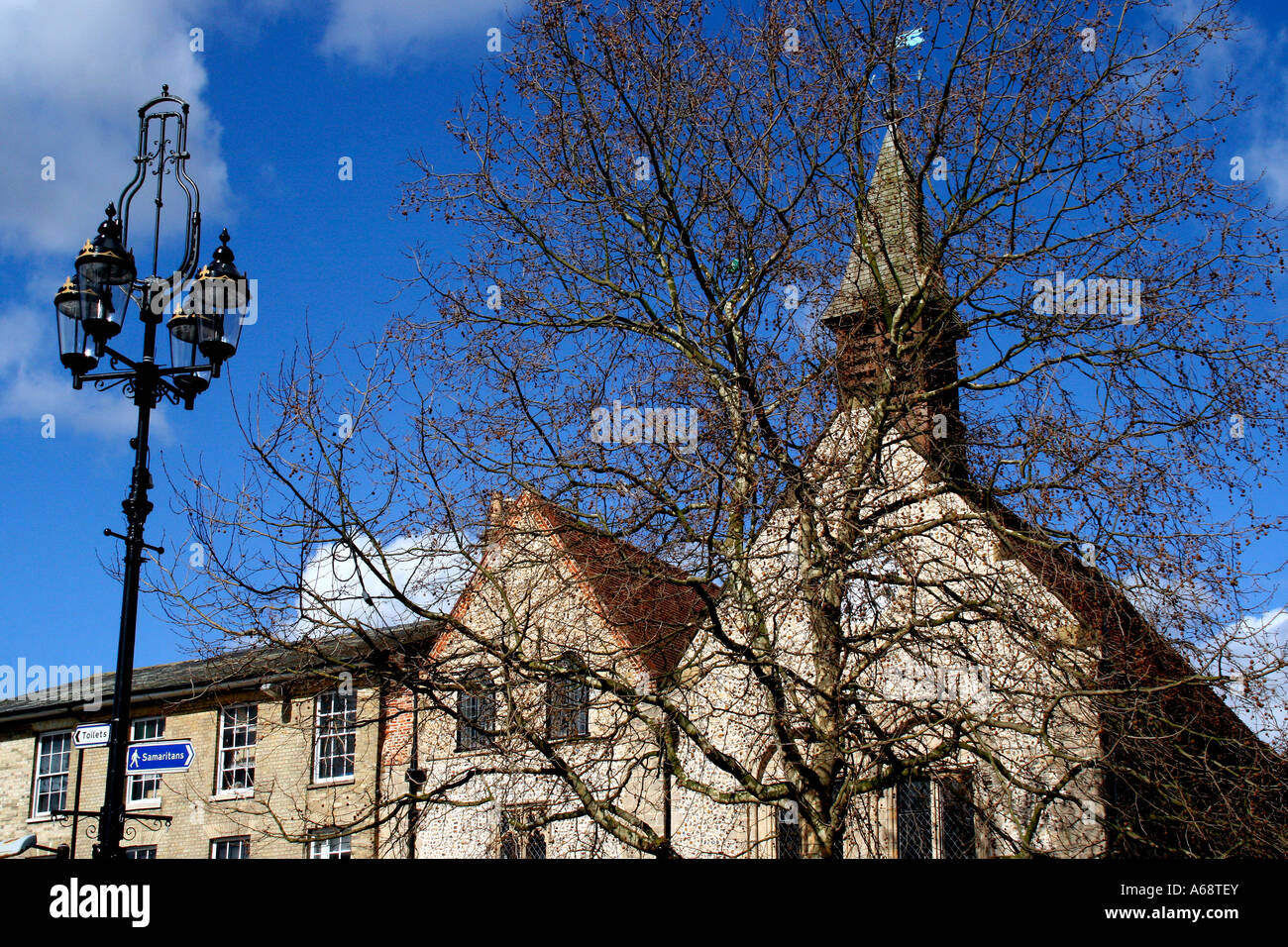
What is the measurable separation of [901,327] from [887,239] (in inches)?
77.5

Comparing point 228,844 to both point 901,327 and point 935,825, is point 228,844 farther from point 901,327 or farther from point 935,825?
point 901,327

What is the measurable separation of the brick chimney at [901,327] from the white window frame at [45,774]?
23968 millimetres

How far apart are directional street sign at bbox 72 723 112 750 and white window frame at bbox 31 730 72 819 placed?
19.2 metres

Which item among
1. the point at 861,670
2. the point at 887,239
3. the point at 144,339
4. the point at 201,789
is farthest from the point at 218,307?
the point at 201,789

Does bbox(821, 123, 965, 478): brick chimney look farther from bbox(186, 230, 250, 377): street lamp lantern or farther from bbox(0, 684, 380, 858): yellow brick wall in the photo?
bbox(0, 684, 380, 858): yellow brick wall

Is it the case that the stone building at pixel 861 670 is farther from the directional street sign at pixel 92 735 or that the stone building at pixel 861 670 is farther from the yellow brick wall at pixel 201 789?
the yellow brick wall at pixel 201 789

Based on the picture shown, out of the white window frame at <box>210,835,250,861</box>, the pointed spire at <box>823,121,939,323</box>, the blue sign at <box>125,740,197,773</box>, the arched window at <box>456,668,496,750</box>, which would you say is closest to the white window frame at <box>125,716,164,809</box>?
the white window frame at <box>210,835,250,861</box>

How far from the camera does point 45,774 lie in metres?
28.5

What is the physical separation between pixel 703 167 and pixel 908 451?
461 centimetres

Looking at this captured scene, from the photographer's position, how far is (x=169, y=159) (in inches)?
433

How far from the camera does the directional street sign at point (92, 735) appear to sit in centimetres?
1033

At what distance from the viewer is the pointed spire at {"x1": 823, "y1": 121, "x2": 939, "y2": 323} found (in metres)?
12.4
